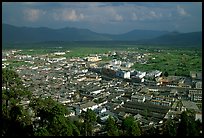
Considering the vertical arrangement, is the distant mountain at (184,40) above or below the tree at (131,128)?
above

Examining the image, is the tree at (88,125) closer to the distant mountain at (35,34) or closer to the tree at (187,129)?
the tree at (187,129)

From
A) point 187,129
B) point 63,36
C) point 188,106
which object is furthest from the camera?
point 63,36

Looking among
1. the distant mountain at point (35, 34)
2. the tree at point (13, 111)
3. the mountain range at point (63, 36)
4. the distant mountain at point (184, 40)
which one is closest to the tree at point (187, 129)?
the tree at point (13, 111)

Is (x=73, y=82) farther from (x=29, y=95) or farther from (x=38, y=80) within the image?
(x=29, y=95)

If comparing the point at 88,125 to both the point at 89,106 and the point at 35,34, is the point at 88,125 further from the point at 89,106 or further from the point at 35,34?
the point at 35,34

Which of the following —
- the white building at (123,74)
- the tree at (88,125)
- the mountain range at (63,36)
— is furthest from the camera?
the mountain range at (63,36)

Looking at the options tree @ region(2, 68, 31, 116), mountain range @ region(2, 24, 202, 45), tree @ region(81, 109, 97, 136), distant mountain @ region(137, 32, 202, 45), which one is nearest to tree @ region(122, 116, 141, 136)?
tree @ region(81, 109, 97, 136)

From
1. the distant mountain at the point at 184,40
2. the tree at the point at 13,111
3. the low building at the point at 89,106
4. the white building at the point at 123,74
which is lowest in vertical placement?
the low building at the point at 89,106

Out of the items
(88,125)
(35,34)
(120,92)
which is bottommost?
(120,92)

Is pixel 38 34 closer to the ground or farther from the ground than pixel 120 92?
farther from the ground

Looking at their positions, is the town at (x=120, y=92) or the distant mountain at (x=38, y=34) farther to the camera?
the distant mountain at (x=38, y=34)

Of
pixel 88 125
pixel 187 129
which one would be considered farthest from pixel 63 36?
pixel 187 129
